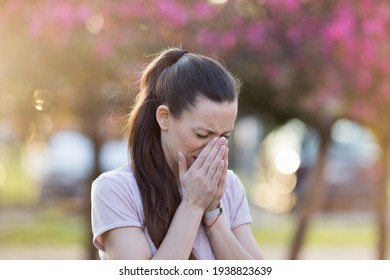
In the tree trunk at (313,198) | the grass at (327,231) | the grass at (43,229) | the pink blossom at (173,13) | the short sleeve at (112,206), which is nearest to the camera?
the short sleeve at (112,206)

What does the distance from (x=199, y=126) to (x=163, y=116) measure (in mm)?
130

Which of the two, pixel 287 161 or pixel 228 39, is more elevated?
pixel 287 161

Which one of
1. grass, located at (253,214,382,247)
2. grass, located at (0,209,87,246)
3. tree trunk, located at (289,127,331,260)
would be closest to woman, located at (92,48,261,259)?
tree trunk, located at (289,127,331,260)

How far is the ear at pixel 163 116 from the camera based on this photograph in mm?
2500

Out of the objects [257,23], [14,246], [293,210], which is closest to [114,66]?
[257,23]

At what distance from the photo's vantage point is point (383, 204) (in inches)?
306

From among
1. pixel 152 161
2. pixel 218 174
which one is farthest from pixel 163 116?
pixel 218 174

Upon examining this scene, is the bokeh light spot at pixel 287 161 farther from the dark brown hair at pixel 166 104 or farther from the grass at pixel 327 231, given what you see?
the dark brown hair at pixel 166 104

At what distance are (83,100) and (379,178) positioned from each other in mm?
2934

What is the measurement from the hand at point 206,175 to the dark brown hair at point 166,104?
0.08 m

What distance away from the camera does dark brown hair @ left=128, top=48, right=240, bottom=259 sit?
2441mm

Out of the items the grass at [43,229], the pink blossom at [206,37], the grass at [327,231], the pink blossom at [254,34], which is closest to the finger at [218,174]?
the pink blossom at [206,37]

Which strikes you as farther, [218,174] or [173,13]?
[173,13]

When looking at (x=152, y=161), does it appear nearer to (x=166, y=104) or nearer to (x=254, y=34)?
(x=166, y=104)
